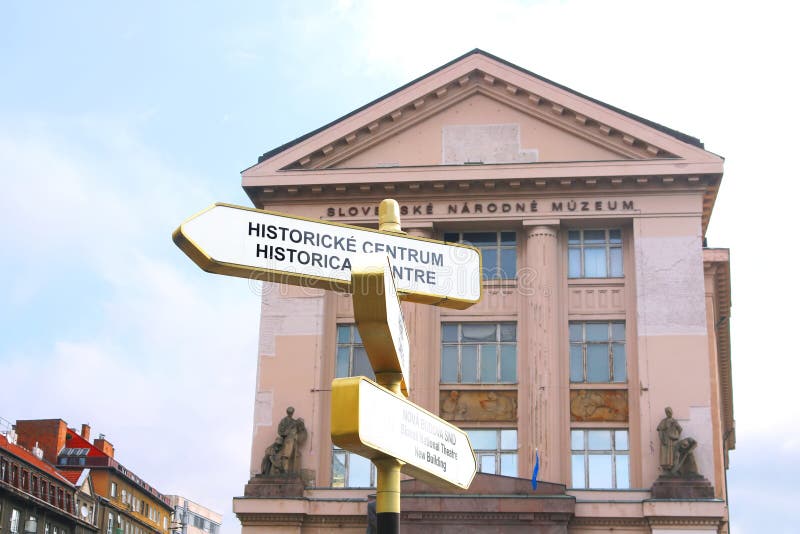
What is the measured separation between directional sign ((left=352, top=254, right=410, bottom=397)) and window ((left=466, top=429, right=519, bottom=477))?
2724 cm

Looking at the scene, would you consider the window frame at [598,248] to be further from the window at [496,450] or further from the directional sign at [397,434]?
the directional sign at [397,434]

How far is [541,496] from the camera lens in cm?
3127

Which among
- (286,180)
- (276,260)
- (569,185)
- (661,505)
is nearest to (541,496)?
(661,505)

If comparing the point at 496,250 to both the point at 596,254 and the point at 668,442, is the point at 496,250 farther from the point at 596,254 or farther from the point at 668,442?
the point at 668,442

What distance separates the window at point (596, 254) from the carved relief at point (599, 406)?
3.79 metres

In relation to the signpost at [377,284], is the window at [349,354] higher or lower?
higher

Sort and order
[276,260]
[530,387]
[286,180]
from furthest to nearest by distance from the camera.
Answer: [286,180]
[530,387]
[276,260]

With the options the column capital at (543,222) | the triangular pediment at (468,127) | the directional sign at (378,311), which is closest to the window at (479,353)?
the column capital at (543,222)

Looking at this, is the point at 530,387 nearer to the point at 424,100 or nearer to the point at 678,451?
the point at 678,451

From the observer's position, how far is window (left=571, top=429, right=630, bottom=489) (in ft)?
108

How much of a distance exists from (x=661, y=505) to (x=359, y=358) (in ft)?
32.9

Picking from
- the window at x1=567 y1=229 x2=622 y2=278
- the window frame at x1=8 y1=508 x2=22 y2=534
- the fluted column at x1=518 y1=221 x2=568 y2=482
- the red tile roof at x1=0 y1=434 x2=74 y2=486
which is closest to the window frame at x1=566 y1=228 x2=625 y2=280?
the window at x1=567 y1=229 x2=622 y2=278

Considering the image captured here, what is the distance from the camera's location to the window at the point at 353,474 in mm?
33906

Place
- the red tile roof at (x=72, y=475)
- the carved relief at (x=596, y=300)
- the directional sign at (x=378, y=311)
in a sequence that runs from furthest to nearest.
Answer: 1. the red tile roof at (x=72, y=475)
2. the carved relief at (x=596, y=300)
3. the directional sign at (x=378, y=311)
